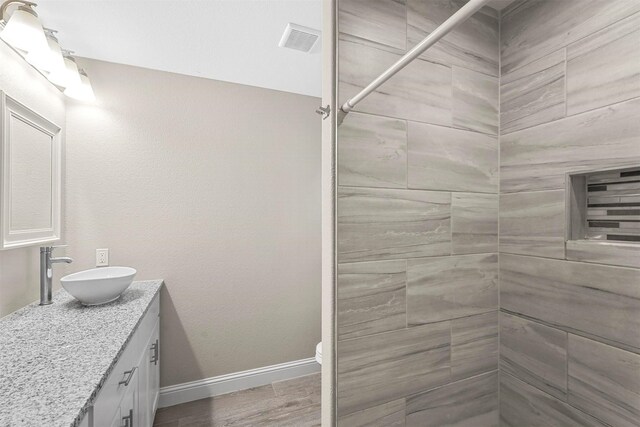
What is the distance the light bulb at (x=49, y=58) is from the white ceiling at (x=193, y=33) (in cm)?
19

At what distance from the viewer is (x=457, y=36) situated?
4.45 ft

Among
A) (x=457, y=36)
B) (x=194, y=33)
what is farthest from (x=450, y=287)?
(x=194, y=33)

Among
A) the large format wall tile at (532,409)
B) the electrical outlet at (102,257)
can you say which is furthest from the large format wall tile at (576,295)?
the electrical outlet at (102,257)

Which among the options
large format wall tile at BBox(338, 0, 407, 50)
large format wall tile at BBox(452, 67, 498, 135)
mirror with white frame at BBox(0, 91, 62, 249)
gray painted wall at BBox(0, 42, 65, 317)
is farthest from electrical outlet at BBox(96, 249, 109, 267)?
large format wall tile at BBox(452, 67, 498, 135)

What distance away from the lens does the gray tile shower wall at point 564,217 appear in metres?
1.03

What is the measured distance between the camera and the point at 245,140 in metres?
2.40

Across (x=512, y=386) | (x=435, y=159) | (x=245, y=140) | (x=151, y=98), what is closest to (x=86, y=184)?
(x=151, y=98)

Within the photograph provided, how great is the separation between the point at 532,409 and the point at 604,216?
889mm

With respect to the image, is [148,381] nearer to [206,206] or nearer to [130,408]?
[130,408]

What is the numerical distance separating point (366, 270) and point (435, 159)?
0.59m

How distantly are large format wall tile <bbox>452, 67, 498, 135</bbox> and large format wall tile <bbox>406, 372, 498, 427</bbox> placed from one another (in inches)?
47.5

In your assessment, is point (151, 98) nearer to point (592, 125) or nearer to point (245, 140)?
point (245, 140)

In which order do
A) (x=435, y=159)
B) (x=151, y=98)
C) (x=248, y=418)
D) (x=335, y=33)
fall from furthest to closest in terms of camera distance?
(x=151, y=98) < (x=248, y=418) < (x=435, y=159) < (x=335, y=33)

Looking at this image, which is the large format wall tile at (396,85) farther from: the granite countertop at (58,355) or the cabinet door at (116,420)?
the cabinet door at (116,420)
